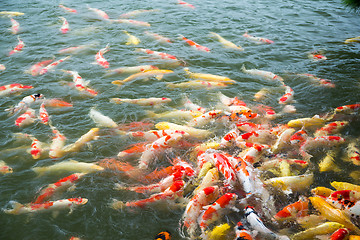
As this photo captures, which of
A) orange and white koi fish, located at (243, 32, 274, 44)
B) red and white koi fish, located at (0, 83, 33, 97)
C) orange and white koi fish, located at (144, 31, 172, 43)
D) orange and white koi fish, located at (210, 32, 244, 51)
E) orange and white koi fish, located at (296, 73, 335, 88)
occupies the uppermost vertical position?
orange and white koi fish, located at (243, 32, 274, 44)

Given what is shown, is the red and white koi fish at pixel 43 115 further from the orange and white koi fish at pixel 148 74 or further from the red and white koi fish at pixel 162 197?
the red and white koi fish at pixel 162 197

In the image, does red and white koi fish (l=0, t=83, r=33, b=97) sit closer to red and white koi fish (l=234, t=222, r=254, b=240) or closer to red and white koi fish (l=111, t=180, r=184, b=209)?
red and white koi fish (l=111, t=180, r=184, b=209)

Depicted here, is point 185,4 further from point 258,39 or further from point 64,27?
point 64,27

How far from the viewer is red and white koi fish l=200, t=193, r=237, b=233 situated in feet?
12.5

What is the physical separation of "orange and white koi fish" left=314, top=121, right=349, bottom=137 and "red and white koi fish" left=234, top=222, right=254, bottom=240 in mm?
2691

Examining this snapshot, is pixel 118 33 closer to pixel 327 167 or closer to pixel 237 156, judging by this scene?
pixel 237 156

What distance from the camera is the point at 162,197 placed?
418 cm

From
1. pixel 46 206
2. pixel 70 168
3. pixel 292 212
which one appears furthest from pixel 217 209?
pixel 70 168

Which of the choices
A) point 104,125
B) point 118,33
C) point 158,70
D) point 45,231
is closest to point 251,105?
point 158,70

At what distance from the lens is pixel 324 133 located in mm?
5457

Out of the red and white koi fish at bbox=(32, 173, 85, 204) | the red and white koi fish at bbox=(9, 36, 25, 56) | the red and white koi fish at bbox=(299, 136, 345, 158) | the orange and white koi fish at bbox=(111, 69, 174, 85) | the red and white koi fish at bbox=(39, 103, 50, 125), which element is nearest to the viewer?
the red and white koi fish at bbox=(32, 173, 85, 204)

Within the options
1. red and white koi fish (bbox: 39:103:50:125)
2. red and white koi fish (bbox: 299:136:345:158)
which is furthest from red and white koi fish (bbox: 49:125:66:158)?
red and white koi fish (bbox: 299:136:345:158)

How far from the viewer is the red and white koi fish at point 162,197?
165 inches

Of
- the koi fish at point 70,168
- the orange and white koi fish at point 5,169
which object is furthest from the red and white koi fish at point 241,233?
the orange and white koi fish at point 5,169
